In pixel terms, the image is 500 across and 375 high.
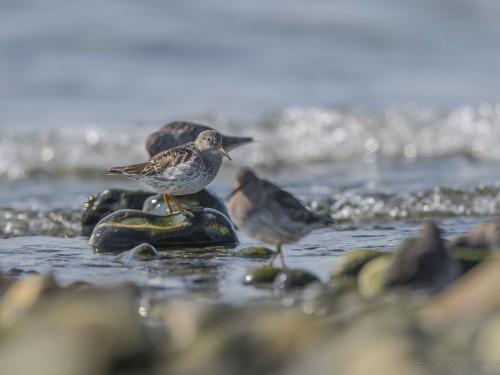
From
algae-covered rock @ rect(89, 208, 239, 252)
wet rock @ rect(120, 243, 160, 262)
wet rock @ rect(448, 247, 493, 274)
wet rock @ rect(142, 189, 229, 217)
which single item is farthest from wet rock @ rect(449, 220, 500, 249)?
wet rock @ rect(142, 189, 229, 217)

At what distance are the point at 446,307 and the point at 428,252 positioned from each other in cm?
74

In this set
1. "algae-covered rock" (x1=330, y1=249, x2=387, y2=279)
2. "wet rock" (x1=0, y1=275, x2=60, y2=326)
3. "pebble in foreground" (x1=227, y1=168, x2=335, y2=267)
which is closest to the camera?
"wet rock" (x1=0, y1=275, x2=60, y2=326)

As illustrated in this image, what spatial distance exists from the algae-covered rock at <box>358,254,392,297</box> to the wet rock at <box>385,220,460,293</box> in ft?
→ 0.14

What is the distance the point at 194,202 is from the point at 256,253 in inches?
61.0

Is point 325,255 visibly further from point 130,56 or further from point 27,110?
point 130,56

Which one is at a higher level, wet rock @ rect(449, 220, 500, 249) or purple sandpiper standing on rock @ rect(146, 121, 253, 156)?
purple sandpiper standing on rock @ rect(146, 121, 253, 156)

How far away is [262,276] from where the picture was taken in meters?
6.18

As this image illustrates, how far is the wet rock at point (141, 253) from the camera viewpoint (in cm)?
715

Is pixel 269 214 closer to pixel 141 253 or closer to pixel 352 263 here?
pixel 352 263

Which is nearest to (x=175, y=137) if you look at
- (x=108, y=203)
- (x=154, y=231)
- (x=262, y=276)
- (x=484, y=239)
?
(x=108, y=203)

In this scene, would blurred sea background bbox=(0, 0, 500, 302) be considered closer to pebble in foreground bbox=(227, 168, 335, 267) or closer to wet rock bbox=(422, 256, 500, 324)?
pebble in foreground bbox=(227, 168, 335, 267)

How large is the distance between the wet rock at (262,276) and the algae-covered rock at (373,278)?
2.37 ft

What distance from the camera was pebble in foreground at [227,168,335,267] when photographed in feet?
21.5

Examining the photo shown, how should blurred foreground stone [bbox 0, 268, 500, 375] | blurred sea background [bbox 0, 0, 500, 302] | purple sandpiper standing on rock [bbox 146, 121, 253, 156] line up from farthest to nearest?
purple sandpiper standing on rock [bbox 146, 121, 253, 156]
blurred sea background [bbox 0, 0, 500, 302]
blurred foreground stone [bbox 0, 268, 500, 375]
